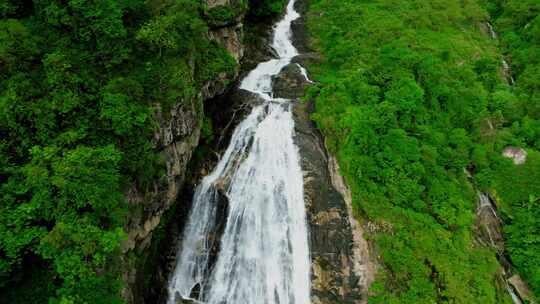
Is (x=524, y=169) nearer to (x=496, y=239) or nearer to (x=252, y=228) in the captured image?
(x=496, y=239)

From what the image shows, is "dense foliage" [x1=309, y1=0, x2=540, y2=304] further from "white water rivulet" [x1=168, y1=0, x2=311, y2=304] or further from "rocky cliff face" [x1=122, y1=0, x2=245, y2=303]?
"rocky cliff face" [x1=122, y1=0, x2=245, y2=303]

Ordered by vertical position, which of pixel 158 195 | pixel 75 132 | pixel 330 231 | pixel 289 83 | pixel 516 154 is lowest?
pixel 330 231

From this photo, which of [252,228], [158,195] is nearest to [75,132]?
[158,195]

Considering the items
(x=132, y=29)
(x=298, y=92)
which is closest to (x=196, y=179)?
(x=132, y=29)

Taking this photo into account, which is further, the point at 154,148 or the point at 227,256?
the point at 227,256

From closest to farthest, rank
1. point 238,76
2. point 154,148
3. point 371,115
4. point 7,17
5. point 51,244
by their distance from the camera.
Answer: point 51,244 → point 7,17 → point 154,148 → point 371,115 → point 238,76

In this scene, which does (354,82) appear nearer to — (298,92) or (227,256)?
(298,92)
